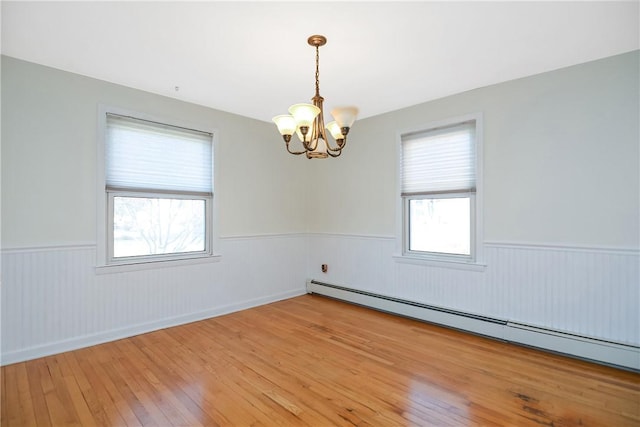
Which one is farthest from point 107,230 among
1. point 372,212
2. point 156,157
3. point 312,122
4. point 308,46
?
point 372,212

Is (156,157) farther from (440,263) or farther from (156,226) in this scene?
(440,263)

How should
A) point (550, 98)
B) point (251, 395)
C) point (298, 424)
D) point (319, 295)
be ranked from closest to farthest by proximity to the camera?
point (298, 424)
point (251, 395)
point (550, 98)
point (319, 295)

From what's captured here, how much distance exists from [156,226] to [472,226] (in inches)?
142

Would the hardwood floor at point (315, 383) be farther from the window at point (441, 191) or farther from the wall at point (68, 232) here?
the window at point (441, 191)

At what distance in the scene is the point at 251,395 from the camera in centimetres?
231

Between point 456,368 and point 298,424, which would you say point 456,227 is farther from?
point 298,424

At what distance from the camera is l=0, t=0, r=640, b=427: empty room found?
2242 millimetres

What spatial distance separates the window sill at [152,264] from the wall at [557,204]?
2.53 metres

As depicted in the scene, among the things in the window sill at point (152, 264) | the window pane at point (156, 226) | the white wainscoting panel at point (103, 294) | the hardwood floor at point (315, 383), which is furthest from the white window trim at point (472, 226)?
the window pane at point (156, 226)

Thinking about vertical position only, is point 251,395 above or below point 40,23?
below

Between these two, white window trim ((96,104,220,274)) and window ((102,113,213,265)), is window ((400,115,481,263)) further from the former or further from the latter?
white window trim ((96,104,220,274))

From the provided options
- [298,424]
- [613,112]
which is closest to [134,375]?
[298,424]

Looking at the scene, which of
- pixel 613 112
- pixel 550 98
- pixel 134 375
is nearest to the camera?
pixel 134 375

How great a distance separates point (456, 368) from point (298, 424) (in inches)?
57.3
